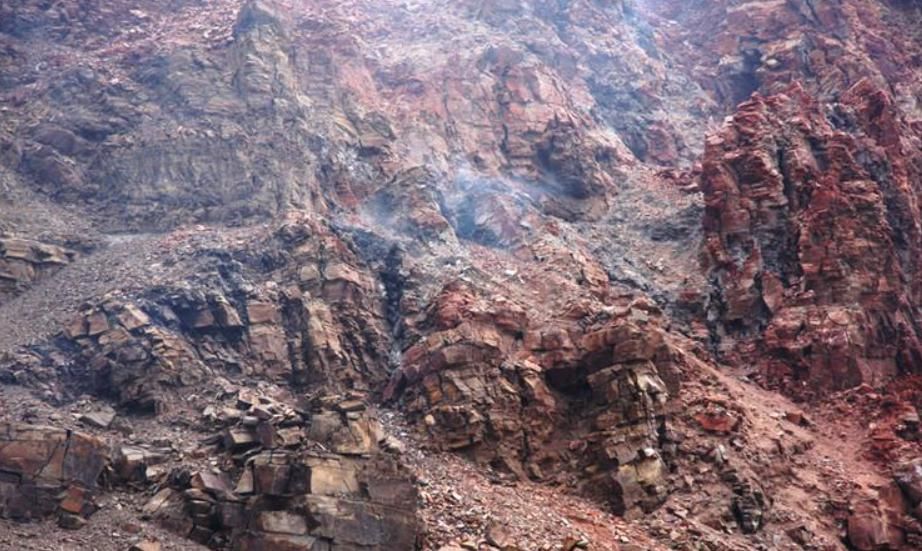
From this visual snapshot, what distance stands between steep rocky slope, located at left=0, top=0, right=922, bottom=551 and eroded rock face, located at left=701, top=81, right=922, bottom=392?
0.49 feet

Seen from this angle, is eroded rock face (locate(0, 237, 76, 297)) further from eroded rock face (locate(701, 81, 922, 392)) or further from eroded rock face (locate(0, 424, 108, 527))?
eroded rock face (locate(701, 81, 922, 392))

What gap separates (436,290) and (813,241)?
54.1ft

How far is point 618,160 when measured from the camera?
52.2 metres

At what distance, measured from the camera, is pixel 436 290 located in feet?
123

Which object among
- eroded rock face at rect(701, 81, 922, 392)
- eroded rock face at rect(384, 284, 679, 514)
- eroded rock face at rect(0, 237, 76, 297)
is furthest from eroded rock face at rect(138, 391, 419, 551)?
eroded rock face at rect(701, 81, 922, 392)

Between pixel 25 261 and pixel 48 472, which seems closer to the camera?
pixel 48 472

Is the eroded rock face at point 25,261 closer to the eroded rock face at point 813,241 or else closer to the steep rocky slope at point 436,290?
the steep rocky slope at point 436,290

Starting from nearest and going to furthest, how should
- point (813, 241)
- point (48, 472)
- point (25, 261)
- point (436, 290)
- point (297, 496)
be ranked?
point (297, 496)
point (48, 472)
point (25, 261)
point (436, 290)
point (813, 241)

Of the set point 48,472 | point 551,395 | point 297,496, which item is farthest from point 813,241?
point 48,472

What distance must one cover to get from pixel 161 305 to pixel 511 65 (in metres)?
27.5

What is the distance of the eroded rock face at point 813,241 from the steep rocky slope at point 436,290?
0.49 ft

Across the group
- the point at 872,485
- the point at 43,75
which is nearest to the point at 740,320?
the point at 872,485

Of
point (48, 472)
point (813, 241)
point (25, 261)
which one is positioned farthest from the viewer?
point (813, 241)

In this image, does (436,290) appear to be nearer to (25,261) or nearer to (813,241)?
(25,261)
